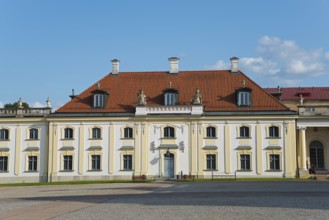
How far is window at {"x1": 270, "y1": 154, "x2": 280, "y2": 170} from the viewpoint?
43750 mm

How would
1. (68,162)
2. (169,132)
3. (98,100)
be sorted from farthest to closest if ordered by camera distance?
(98,100) → (68,162) → (169,132)

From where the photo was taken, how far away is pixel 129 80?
162ft

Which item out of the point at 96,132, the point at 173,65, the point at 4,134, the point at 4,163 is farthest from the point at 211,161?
the point at 4,134

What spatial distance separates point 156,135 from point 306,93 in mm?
26715

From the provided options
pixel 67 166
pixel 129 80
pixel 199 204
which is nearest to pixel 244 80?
pixel 129 80

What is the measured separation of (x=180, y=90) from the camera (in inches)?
1852

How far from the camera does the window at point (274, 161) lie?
1722 inches

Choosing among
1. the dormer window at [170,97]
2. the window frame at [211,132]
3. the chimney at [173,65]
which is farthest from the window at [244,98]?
the chimney at [173,65]

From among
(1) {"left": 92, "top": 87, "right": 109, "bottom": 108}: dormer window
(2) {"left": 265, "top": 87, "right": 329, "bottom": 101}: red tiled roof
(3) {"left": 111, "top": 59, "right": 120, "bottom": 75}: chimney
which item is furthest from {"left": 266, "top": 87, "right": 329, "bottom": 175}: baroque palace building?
(3) {"left": 111, "top": 59, "right": 120, "bottom": 75}: chimney

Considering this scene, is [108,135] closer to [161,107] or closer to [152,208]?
[161,107]

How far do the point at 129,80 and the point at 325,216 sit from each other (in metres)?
36.8

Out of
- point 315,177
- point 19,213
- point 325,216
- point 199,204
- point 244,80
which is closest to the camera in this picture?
point 325,216

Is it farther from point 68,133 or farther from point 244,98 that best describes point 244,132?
point 68,133

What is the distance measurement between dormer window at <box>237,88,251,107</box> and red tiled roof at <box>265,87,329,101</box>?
20.1 metres
